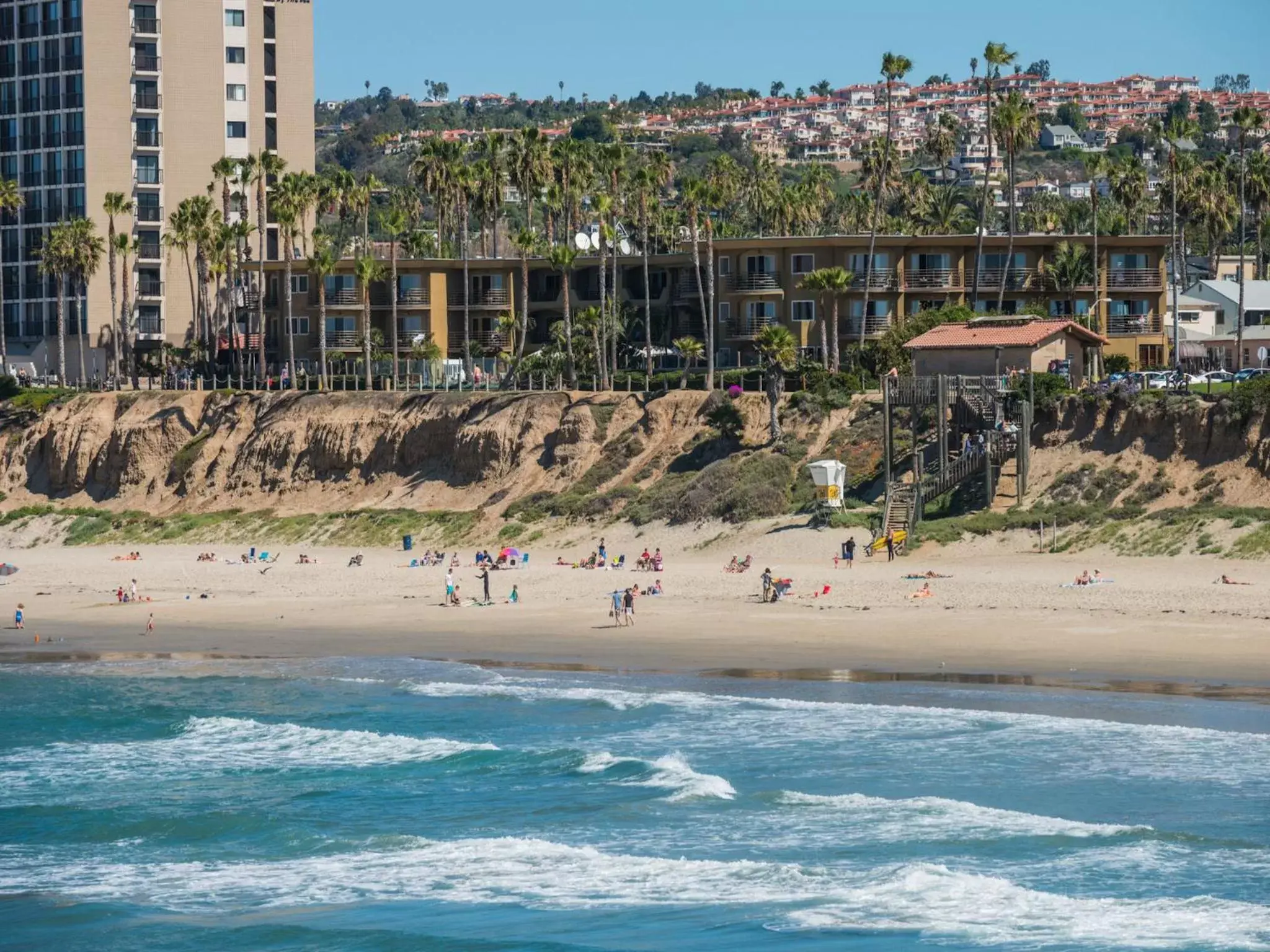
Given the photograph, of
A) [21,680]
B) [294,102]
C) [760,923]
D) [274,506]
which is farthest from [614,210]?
[760,923]

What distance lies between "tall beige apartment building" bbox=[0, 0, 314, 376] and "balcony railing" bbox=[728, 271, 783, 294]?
114 ft

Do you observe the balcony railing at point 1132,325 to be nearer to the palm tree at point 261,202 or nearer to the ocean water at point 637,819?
the palm tree at point 261,202

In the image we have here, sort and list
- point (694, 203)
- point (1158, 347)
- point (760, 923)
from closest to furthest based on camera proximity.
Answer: point (760, 923) → point (694, 203) → point (1158, 347)

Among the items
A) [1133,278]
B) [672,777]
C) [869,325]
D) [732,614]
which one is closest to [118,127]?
[869,325]

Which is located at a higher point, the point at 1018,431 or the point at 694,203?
the point at 694,203

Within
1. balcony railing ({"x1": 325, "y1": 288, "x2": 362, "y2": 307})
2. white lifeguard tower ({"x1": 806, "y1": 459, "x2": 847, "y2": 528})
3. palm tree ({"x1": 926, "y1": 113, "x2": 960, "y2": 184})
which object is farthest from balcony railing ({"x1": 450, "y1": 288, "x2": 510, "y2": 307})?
white lifeguard tower ({"x1": 806, "y1": 459, "x2": 847, "y2": 528})

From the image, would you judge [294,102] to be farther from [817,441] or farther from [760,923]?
[760,923]

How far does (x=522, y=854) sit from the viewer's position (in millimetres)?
25875

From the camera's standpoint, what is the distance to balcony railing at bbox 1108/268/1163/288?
2854 inches

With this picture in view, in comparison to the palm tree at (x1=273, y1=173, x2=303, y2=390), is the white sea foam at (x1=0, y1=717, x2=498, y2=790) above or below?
below

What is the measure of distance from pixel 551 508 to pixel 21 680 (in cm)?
2229

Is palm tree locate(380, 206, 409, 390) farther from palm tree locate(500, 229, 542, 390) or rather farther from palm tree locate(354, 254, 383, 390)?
palm tree locate(500, 229, 542, 390)

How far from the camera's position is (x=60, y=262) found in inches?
3361

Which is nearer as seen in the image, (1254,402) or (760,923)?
(760,923)
